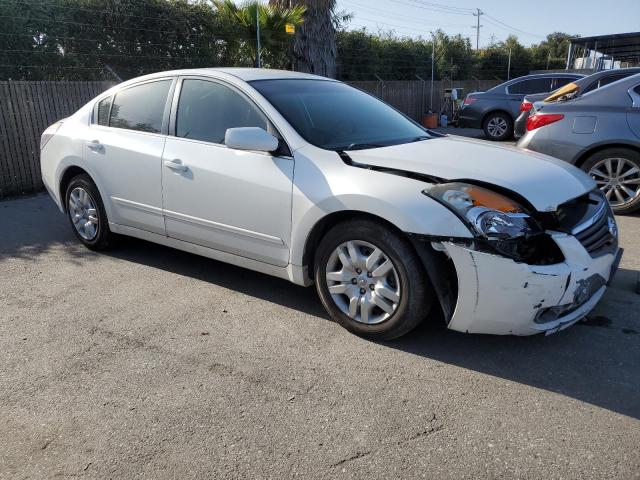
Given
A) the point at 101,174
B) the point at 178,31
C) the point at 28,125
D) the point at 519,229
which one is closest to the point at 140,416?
the point at 519,229

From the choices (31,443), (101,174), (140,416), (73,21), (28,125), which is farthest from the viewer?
(73,21)

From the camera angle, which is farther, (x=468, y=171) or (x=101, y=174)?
(x=101, y=174)

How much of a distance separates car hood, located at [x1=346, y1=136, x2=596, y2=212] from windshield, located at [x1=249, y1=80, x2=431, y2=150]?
0.87ft

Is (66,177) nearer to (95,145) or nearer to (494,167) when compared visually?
(95,145)

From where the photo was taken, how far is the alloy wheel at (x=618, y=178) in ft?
20.4

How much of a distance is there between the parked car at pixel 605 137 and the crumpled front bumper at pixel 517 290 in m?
3.54

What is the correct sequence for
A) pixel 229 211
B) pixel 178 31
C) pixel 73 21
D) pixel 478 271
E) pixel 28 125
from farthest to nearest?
pixel 178 31 → pixel 73 21 → pixel 28 125 → pixel 229 211 → pixel 478 271

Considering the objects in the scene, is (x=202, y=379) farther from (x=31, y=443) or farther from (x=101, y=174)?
(x=101, y=174)

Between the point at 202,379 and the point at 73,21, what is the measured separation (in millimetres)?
9146

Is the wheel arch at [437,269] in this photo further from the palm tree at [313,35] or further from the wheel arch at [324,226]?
the palm tree at [313,35]

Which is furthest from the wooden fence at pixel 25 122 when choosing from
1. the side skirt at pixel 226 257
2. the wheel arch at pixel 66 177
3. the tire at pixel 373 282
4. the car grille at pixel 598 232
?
the car grille at pixel 598 232

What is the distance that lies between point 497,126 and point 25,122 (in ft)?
34.9

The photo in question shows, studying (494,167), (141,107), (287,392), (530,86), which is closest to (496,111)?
(530,86)

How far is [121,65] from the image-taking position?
1069 cm
